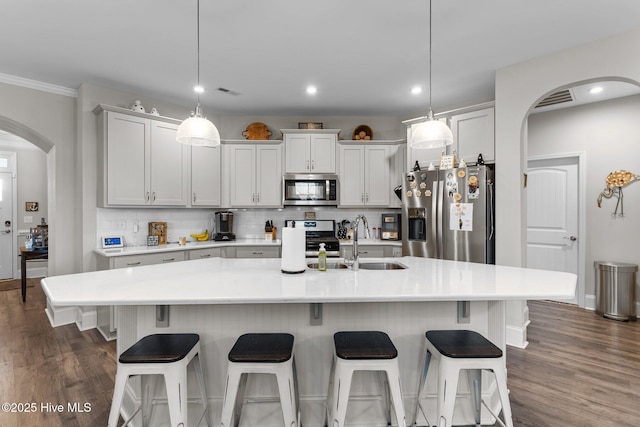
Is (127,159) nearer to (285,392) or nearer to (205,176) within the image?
(205,176)

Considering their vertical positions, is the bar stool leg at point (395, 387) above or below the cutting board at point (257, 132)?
below

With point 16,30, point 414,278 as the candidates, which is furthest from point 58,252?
point 414,278

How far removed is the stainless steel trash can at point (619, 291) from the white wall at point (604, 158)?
0.92ft

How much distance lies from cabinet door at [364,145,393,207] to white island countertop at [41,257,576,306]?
2.31 m

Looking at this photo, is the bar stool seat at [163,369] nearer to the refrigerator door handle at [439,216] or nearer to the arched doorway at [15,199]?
the refrigerator door handle at [439,216]

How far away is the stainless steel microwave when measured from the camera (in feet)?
14.7

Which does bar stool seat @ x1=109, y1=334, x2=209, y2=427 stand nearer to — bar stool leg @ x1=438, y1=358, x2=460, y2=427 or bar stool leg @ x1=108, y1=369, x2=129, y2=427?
bar stool leg @ x1=108, y1=369, x2=129, y2=427

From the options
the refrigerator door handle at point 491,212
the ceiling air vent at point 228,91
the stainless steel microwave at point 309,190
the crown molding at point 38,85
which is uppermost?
the ceiling air vent at point 228,91

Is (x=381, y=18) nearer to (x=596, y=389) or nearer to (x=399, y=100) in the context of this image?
(x=399, y=100)

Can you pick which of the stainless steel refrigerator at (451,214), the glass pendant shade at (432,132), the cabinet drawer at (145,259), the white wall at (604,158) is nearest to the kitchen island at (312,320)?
the glass pendant shade at (432,132)

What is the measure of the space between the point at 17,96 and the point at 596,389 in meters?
5.94

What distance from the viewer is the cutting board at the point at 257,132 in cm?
466

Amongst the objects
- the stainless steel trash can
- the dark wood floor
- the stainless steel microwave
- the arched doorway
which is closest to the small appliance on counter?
the stainless steel microwave

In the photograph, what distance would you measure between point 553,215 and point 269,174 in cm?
403
